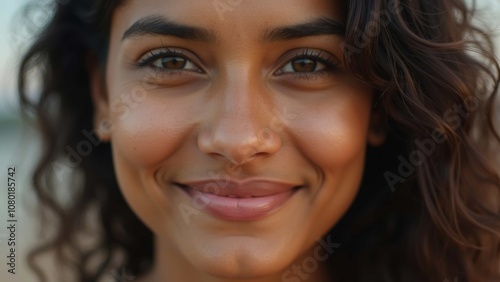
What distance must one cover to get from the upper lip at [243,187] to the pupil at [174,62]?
277 millimetres

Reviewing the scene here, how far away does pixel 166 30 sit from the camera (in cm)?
164

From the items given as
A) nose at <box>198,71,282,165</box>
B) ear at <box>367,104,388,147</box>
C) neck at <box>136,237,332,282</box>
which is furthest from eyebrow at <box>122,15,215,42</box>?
neck at <box>136,237,332,282</box>

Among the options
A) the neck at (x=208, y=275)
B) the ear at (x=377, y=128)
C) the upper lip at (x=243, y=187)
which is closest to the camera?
the upper lip at (x=243, y=187)

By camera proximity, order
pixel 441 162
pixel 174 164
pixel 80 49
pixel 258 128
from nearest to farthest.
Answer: pixel 258 128
pixel 174 164
pixel 441 162
pixel 80 49

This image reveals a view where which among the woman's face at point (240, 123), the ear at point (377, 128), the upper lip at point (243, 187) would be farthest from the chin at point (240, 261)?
the ear at point (377, 128)

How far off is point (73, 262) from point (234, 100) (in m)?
1.09

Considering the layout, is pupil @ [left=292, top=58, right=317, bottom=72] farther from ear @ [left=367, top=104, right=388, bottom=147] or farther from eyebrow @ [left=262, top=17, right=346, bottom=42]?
ear @ [left=367, top=104, right=388, bottom=147]

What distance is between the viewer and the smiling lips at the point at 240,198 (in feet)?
5.37

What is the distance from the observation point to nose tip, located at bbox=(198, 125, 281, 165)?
153 centimetres

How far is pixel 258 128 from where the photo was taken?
5.13 ft

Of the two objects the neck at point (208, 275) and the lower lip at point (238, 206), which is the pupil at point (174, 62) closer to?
the lower lip at point (238, 206)

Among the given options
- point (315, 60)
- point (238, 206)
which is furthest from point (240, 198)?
point (315, 60)

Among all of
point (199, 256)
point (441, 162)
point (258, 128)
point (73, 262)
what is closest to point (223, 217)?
point (199, 256)

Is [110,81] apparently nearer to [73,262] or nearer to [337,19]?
[337,19]
